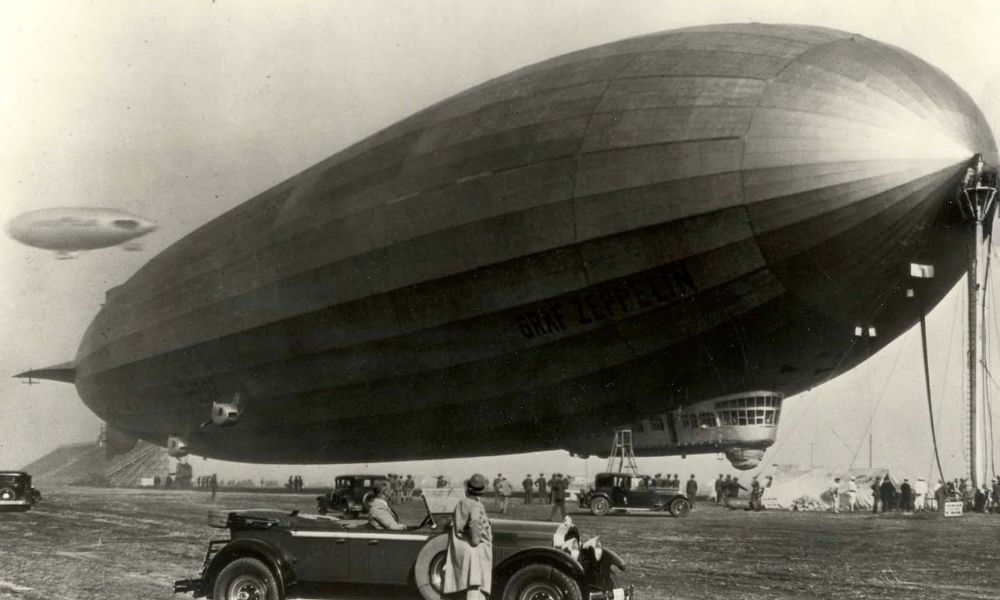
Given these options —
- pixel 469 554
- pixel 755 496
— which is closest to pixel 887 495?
pixel 755 496

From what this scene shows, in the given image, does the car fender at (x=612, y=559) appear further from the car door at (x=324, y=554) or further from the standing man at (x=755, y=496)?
the standing man at (x=755, y=496)

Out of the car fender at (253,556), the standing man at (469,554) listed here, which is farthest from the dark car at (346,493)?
the standing man at (469,554)

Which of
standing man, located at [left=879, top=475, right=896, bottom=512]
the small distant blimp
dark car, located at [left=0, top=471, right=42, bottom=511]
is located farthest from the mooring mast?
dark car, located at [left=0, top=471, right=42, bottom=511]

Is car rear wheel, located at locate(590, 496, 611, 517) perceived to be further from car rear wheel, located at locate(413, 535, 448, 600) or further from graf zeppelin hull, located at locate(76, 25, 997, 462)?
car rear wheel, located at locate(413, 535, 448, 600)

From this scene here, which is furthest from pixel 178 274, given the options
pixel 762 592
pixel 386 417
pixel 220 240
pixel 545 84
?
pixel 762 592

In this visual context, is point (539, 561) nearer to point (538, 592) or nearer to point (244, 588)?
point (538, 592)
